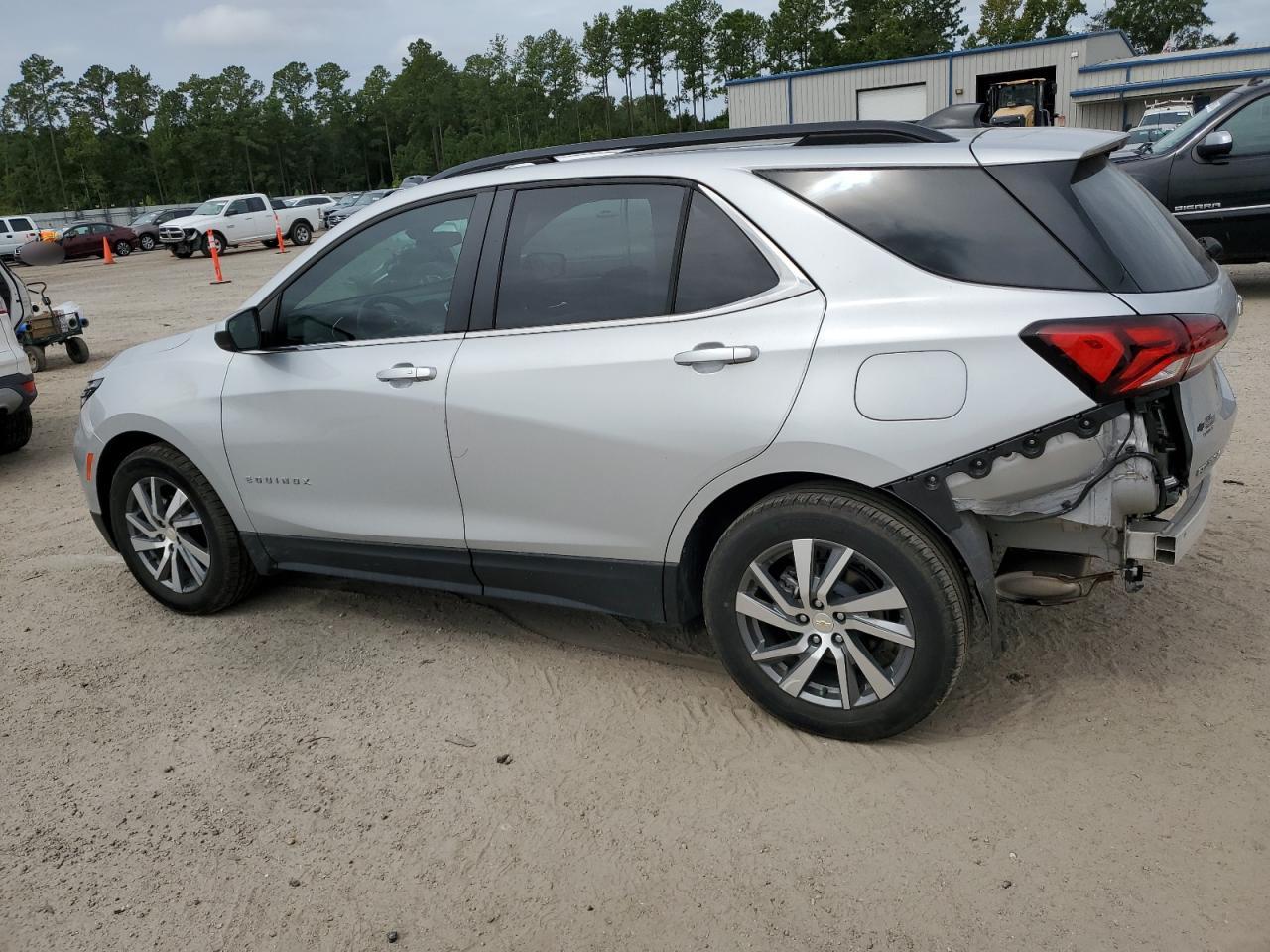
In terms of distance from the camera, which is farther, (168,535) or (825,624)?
(168,535)

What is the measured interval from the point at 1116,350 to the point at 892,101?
50.9m

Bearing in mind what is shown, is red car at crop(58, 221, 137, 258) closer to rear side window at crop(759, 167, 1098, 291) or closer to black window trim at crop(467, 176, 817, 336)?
black window trim at crop(467, 176, 817, 336)

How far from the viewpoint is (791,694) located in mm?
3334

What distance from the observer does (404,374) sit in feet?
12.5

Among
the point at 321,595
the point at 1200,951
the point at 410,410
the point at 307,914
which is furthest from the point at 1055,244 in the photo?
the point at 321,595

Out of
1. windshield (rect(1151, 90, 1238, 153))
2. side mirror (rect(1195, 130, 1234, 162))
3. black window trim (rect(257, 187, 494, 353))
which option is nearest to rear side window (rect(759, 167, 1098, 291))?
black window trim (rect(257, 187, 494, 353))

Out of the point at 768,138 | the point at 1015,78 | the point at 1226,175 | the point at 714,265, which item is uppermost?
the point at 1015,78

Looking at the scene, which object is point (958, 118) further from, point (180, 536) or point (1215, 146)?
point (1215, 146)

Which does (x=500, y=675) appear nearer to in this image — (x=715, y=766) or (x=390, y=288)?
(x=715, y=766)

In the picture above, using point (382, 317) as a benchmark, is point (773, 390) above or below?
below

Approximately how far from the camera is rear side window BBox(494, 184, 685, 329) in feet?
11.3

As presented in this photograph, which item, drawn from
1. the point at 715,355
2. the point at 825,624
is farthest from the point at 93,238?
the point at 825,624

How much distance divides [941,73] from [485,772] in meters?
51.0

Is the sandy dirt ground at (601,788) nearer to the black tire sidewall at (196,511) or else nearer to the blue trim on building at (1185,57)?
the black tire sidewall at (196,511)
